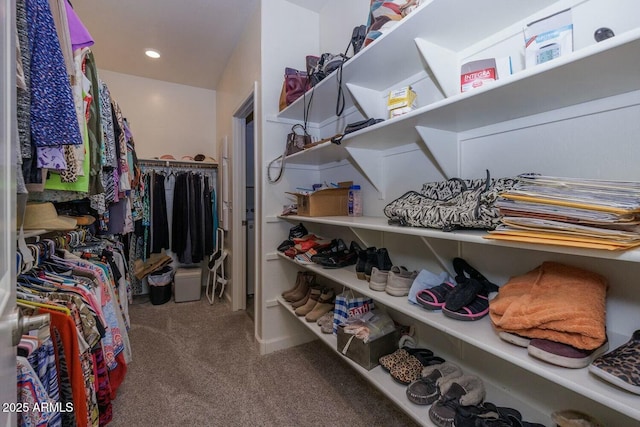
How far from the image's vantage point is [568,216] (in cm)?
64

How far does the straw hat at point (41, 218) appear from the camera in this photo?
1189 millimetres

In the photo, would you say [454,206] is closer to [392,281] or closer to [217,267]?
[392,281]

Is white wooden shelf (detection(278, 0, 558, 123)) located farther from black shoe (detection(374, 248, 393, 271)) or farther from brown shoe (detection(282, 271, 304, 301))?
brown shoe (detection(282, 271, 304, 301))

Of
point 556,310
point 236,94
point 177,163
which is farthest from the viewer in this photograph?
point 177,163

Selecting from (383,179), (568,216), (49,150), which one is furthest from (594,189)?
(49,150)

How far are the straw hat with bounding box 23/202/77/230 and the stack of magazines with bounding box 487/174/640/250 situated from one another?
1644mm

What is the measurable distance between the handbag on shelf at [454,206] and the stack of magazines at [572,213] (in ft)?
0.25

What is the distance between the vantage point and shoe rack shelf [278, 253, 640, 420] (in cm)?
57

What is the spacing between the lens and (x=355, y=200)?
5.73 feet

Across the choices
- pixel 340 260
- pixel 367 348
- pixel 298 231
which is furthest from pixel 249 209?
pixel 367 348

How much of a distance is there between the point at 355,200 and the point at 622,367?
4.22ft

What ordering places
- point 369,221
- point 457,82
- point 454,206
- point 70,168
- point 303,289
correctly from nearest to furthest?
1. point 454,206
2. point 70,168
3. point 457,82
4. point 369,221
5. point 303,289

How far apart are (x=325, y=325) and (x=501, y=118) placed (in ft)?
4.27

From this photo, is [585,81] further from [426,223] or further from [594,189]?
[426,223]
